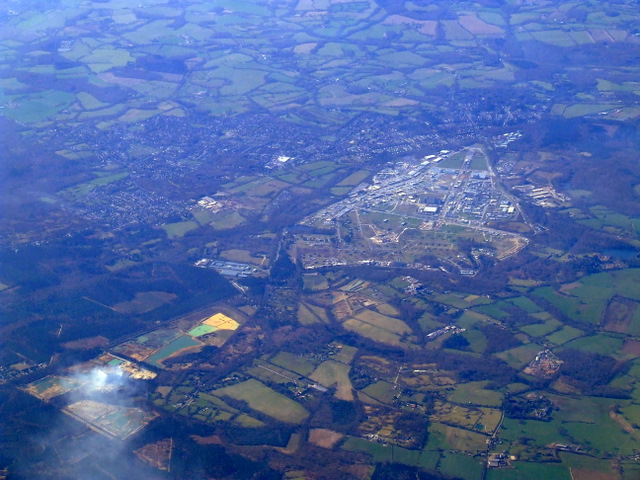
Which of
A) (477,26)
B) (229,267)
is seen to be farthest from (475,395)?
(477,26)

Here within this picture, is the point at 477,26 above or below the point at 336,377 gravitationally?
below

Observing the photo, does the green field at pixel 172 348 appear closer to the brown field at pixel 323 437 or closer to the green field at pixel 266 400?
the green field at pixel 266 400

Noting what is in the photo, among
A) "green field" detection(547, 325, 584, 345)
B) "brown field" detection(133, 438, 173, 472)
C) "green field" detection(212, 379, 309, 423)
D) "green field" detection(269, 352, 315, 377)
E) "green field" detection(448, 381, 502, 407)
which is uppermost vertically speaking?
"brown field" detection(133, 438, 173, 472)

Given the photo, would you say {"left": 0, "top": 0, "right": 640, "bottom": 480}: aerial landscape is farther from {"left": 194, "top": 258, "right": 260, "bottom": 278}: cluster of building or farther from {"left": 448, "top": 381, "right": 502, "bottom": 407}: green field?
{"left": 194, "top": 258, "right": 260, "bottom": 278}: cluster of building

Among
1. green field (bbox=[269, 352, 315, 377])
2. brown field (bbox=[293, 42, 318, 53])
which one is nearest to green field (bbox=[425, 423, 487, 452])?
green field (bbox=[269, 352, 315, 377])

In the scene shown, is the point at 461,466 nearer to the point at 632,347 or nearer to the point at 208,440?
the point at 208,440

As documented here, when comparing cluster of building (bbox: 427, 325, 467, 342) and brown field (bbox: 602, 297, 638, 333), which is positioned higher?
cluster of building (bbox: 427, 325, 467, 342)
